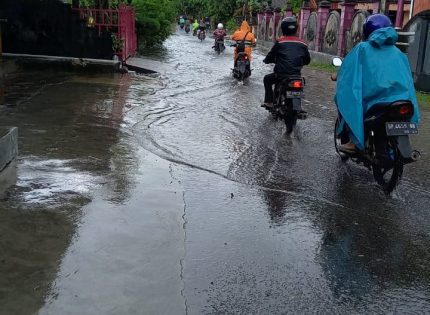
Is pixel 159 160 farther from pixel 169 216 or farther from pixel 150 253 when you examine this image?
pixel 150 253

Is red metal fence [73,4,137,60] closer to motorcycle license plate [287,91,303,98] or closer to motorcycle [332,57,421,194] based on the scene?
motorcycle license plate [287,91,303,98]

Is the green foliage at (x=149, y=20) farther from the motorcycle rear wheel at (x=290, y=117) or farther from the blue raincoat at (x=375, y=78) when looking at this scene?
the blue raincoat at (x=375, y=78)

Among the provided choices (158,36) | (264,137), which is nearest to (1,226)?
(264,137)

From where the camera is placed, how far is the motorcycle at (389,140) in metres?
5.58

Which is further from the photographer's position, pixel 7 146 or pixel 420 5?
pixel 420 5

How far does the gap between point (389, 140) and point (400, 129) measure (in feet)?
0.82

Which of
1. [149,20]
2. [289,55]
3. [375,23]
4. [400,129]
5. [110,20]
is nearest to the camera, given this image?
[400,129]

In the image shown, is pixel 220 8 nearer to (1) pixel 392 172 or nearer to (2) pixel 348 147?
(2) pixel 348 147

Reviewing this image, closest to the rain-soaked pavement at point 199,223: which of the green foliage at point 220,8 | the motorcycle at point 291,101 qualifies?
the motorcycle at point 291,101

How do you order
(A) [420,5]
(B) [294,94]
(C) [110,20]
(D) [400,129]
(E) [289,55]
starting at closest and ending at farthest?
(D) [400,129], (B) [294,94], (E) [289,55], (C) [110,20], (A) [420,5]

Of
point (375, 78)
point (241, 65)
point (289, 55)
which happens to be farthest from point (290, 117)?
point (241, 65)

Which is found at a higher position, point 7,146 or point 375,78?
point 375,78

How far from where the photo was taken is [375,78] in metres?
5.84

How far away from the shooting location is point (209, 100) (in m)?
11.4
